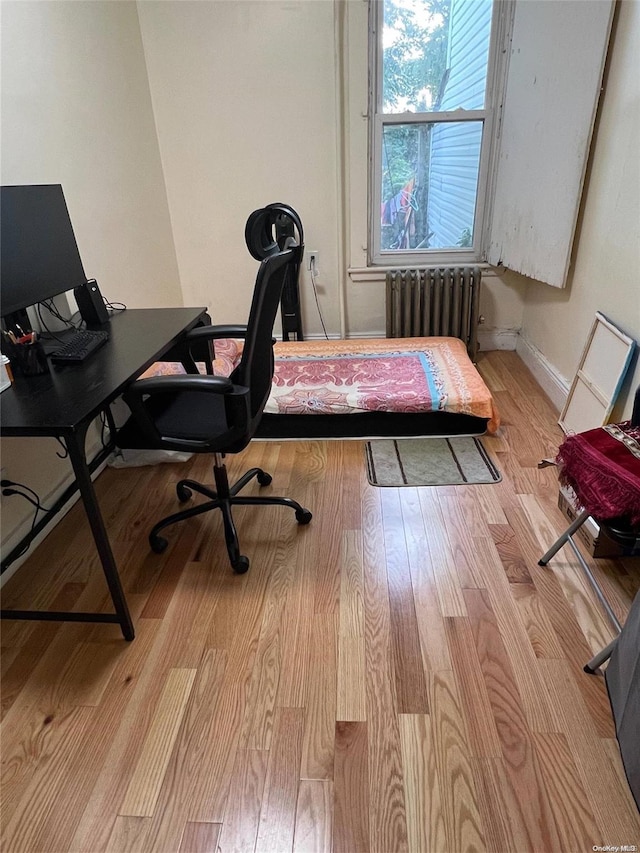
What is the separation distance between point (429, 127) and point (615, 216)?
162cm

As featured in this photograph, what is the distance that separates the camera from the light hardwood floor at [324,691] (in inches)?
44.3

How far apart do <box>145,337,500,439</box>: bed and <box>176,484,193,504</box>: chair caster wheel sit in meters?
0.62

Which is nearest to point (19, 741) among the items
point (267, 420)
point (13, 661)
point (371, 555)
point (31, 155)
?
point (13, 661)

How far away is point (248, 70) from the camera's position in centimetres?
311

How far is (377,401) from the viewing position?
2.57 metres

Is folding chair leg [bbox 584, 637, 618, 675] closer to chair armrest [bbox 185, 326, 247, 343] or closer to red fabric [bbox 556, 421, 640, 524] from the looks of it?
red fabric [bbox 556, 421, 640, 524]

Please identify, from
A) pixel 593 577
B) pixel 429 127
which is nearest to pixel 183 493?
pixel 593 577

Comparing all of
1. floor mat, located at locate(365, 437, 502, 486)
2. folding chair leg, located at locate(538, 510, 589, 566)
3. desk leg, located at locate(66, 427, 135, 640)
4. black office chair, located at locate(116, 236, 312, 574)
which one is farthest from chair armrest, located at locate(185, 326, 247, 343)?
folding chair leg, located at locate(538, 510, 589, 566)

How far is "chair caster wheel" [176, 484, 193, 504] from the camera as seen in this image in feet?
7.07

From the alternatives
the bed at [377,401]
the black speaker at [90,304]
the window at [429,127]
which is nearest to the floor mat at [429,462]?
the bed at [377,401]

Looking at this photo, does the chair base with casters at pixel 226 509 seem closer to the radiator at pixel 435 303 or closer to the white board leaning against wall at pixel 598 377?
the white board leaning against wall at pixel 598 377

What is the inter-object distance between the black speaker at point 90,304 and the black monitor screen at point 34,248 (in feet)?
0.15

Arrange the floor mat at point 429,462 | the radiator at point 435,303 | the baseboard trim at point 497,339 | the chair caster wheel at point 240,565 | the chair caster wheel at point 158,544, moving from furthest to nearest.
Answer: the baseboard trim at point 497,339, the radiator at point 435,303, the floor mat at point 429,462, the chair caster wheel at point 158,544, the chair caster wheel at point 240,565

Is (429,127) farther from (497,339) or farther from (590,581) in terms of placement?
(590,581)
